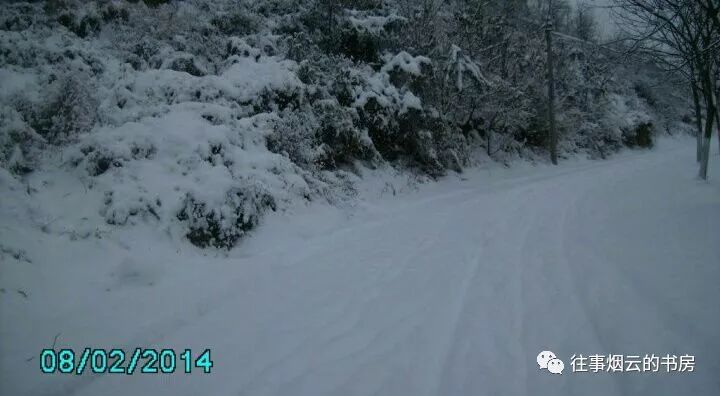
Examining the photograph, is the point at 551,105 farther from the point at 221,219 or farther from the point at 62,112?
the point at 62,112

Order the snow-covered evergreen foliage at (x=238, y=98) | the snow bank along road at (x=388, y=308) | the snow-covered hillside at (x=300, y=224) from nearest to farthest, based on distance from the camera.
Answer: the snow bank along road at (x=388, y=308)
the snow-covered hillside at (x=300, y=224)
the snow-covered evergreen foliage at (x=238, y=98)

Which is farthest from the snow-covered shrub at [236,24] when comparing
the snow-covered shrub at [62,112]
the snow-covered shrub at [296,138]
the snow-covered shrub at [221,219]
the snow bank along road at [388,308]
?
the snow bank along road at [388,308]

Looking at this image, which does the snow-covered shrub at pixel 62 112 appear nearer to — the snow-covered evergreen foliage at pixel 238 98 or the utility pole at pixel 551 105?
the snow-covered evergreen foliage at pixel 238 98

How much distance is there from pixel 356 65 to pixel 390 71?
101 centimetres

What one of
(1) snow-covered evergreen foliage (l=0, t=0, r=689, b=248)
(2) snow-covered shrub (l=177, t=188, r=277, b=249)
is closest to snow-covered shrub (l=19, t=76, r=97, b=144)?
(1) snow-covered evergreen foliage (l=0, t=0, r=689, b=248)

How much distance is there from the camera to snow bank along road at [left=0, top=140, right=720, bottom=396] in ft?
8.96

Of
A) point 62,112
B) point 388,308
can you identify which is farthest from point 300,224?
point 62,112

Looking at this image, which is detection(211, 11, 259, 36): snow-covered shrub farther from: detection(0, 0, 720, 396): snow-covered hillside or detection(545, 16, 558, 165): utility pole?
detection(545, 16, 558, 165): utility pole

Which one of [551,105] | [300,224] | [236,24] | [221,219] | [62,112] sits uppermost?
[236,24]

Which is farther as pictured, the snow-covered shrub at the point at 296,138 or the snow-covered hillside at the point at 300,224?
the snow-covered shrub at the point at 296,138

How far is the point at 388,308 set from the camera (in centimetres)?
379

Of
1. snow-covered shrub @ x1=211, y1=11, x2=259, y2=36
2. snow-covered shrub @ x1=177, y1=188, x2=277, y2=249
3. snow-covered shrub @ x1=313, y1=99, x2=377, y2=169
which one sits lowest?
snow-covered shrub @ x1=177, y1=188, x2=277, y2=249

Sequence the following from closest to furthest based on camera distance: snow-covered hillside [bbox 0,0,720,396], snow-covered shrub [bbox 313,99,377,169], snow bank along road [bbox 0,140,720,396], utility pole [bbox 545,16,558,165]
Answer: snow bank along road [bbox 0,140,720,396] < snow-covered hillside [bbox 0,0,720,396] < snow-covered shrub [bbox 313,99,377,169] < utility pole [bbox 545,16,558,165]

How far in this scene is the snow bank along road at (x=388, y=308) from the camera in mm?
2730
